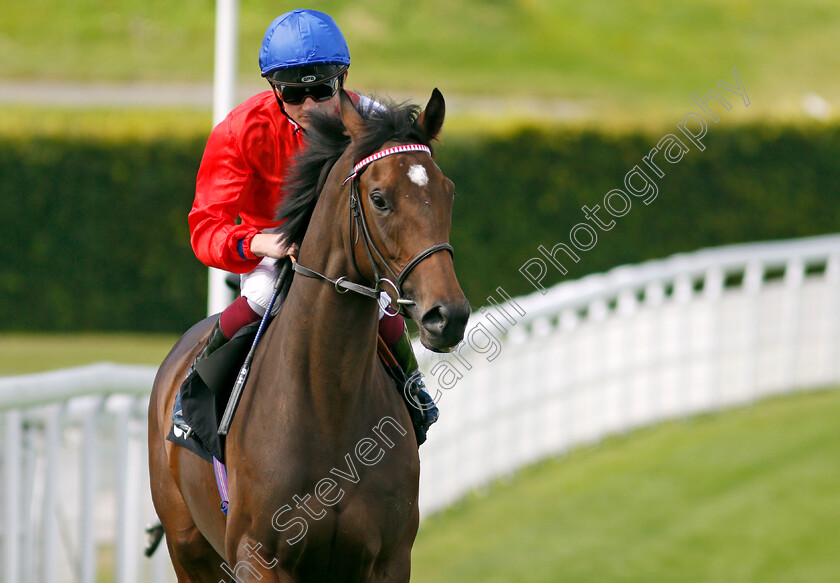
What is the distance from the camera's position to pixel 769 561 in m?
6.03

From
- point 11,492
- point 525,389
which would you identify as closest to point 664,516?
point 525,389

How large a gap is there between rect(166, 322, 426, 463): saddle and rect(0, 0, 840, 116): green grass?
19528 mm

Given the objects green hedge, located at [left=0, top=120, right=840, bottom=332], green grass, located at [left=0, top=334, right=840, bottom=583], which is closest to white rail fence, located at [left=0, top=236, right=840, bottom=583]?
green grass, located at [left=0, top=334, right=840, bottom=583]

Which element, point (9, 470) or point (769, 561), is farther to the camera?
point (769, 561)

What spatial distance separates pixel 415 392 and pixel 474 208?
9384 mm

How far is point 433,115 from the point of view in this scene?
2.98 m

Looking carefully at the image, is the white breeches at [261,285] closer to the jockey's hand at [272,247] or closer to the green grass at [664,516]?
the jockey's hand at [272,247]

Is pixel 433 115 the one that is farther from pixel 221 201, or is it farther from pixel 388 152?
pixel 221 201

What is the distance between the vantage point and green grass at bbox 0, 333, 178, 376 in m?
11.0

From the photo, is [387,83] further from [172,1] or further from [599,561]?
[599,561]

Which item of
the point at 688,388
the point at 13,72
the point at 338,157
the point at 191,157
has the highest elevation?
the point at 13,72

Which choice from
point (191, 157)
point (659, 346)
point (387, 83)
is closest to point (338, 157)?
point (659, 346)

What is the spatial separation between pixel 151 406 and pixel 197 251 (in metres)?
1.00

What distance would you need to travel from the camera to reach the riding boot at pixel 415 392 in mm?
3523
